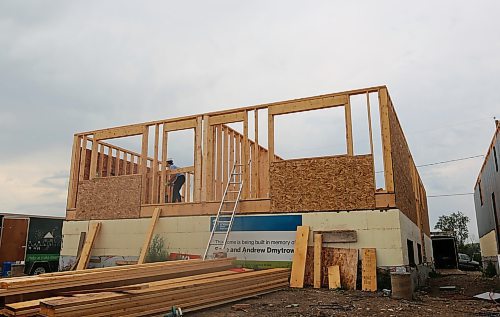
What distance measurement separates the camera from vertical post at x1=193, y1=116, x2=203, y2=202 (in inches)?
464

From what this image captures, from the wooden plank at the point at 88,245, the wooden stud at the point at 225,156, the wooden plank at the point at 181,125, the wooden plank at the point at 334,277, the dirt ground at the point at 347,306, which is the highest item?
the wooden plank at the point at 181,125

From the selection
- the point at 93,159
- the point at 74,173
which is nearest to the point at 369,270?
the point at 93,159

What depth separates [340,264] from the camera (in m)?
9.33

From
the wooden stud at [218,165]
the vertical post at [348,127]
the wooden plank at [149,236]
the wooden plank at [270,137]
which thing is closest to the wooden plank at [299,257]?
the wooden plank at [270,137]

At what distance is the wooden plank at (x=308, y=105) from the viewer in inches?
408

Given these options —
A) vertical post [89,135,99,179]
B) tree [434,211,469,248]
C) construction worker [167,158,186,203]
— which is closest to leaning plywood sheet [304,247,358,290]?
construction worker [167,158,186,203]

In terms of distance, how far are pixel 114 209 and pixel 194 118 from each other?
396 centimetres

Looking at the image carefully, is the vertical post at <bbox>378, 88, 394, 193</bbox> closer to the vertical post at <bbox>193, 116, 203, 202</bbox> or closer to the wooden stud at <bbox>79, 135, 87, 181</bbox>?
the vertical post at <bbox>193, 116, 203, 202</bbox>

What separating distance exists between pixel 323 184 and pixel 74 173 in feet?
29.4

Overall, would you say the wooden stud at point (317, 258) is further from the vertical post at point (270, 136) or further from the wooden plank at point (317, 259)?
the vertical post at point (270, 136)

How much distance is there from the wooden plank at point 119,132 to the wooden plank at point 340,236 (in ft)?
22.8

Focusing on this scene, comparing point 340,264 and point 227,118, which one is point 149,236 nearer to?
point 227,118

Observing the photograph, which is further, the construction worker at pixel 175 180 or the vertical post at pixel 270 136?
the construction worker at pixel 175 180

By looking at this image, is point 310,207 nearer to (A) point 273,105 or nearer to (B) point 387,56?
(A) point 273,105
